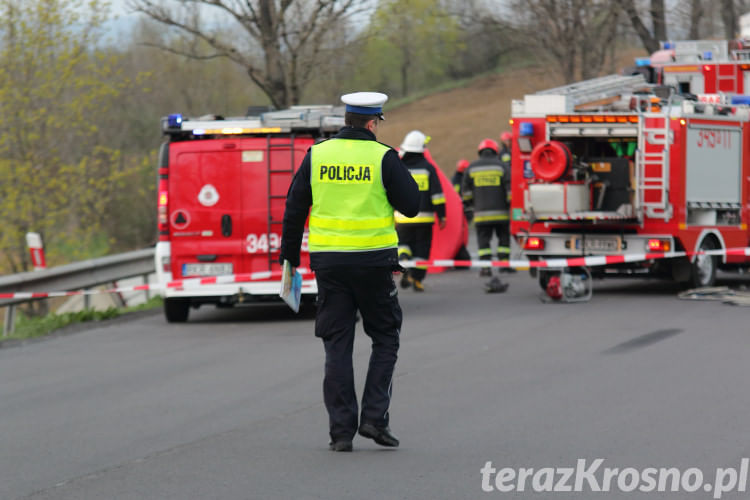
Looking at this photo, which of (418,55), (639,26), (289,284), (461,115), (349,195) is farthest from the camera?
(418,55)

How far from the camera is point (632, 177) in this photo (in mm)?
14867

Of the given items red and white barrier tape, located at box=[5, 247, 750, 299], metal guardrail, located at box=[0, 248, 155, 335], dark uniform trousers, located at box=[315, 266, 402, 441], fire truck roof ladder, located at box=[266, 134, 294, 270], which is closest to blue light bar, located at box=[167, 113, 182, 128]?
fire truck roof ladder, located at box=[266, 134, 294, 270]

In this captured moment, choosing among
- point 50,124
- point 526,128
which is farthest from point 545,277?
point 50,124

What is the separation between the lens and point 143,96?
35562mm

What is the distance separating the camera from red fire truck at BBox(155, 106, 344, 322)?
1304 cm

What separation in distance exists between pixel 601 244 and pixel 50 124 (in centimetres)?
1085

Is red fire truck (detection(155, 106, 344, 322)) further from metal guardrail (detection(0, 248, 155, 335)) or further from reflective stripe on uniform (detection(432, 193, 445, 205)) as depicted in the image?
reflective stripe on uniform (detection(432, 193, 445, 205))

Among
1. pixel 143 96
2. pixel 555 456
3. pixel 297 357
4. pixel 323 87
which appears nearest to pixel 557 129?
pixel 297 357

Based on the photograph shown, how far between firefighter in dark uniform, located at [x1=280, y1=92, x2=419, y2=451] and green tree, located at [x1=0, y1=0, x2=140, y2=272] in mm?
15341

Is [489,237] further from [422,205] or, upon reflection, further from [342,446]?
[342,446]

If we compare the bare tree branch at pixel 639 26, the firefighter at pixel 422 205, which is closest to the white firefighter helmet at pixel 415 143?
the firefighter at pixel 422 205

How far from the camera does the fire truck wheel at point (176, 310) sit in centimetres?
1358

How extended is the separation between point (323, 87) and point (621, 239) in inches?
729

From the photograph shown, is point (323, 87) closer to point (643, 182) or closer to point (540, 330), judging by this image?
point (643, 182)
